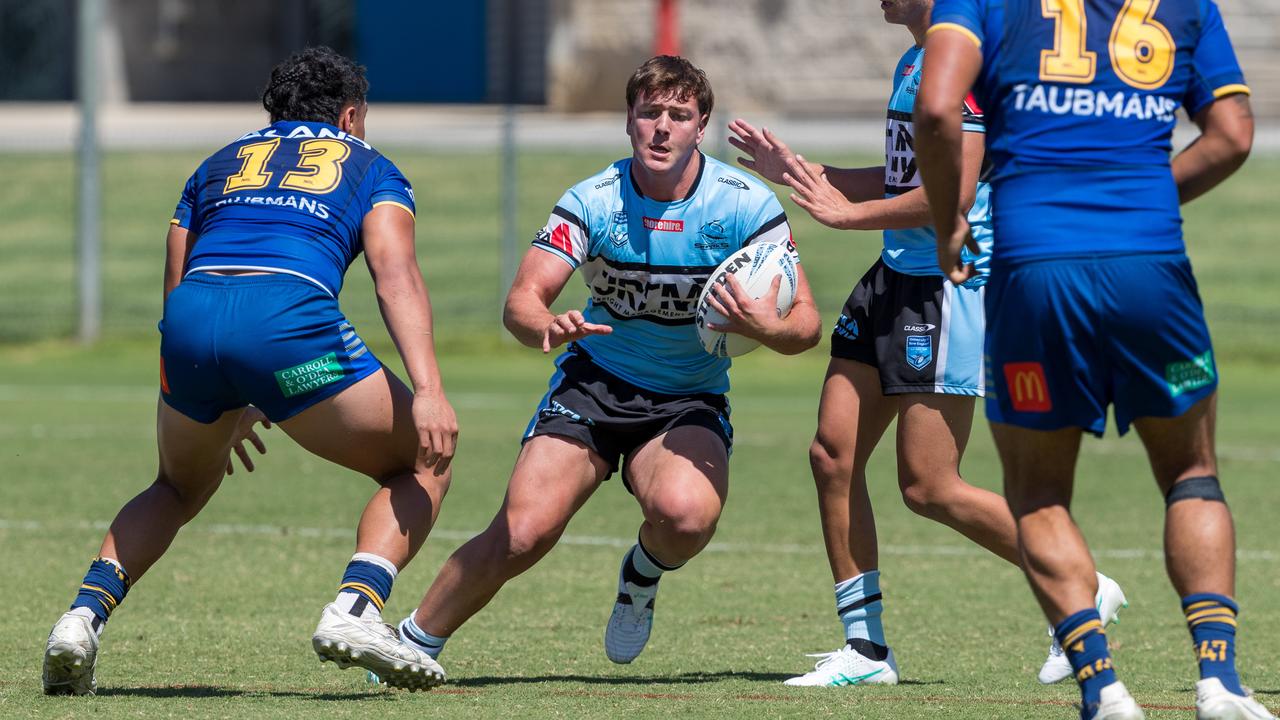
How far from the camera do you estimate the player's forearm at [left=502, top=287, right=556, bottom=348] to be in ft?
19.0

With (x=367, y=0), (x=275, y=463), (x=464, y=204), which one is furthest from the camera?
(x=367, y=0)

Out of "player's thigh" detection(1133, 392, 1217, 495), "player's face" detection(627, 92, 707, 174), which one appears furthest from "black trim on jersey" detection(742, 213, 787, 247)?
"player's thigh" detection(1133, 392, 1217, 495)

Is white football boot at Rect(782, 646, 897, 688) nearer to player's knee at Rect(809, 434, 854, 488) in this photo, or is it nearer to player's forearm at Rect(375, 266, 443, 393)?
player's knee at Rect(809, 434, 854, 488)

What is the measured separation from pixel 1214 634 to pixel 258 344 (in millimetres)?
2754

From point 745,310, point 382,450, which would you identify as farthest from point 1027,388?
point 382,450

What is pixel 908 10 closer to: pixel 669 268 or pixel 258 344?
pixel 669 268

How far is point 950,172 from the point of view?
4.55 m

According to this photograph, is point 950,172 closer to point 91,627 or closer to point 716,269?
point 716,269

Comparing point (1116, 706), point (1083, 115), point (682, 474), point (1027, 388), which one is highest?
point (1083, 115)

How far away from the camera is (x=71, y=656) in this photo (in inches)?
210

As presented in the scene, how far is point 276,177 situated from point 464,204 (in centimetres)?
1995

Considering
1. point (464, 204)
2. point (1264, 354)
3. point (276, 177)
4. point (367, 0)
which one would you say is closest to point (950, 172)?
point (276, 177)

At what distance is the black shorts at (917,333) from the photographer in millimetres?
6156

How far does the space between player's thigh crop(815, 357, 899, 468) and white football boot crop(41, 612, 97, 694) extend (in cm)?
243
